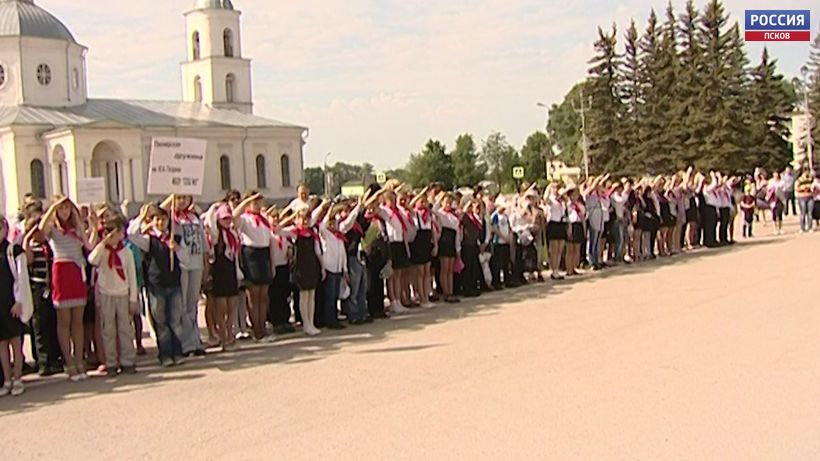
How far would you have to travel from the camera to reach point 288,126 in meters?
73.6

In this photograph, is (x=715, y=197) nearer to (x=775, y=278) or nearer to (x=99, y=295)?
(x=775, y=278)

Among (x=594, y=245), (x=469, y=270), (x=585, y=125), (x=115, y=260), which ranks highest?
(x=585, y=125)

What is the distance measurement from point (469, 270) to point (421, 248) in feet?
4.65

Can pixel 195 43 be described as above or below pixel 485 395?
above

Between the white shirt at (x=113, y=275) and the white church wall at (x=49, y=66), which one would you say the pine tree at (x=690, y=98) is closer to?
the white church wall at (x=49, y=66)

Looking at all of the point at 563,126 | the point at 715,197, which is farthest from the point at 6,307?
the point at 563,126

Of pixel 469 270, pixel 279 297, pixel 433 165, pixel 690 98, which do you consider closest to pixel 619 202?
pixel 469 270

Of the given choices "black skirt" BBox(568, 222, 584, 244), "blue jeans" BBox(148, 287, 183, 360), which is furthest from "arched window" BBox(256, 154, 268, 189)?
"blue jeans" BBox(148, 287, 183, 360)

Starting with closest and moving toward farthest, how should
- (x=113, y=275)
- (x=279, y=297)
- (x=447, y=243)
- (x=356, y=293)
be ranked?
1. (x=113, y=275)
2. (x=279, y=297)
3. (x=356, y=293)
4. (x=447, y=243)

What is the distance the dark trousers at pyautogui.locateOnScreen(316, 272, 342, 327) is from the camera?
1269 centimetres

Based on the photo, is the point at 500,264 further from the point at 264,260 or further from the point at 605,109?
the point at 605,109

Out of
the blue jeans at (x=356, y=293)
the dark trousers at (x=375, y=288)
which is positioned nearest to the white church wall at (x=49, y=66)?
the dark trousers at (x=375, y=288)

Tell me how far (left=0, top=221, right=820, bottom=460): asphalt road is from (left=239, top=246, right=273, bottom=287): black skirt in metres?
0.91

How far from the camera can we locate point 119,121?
2501 inches
